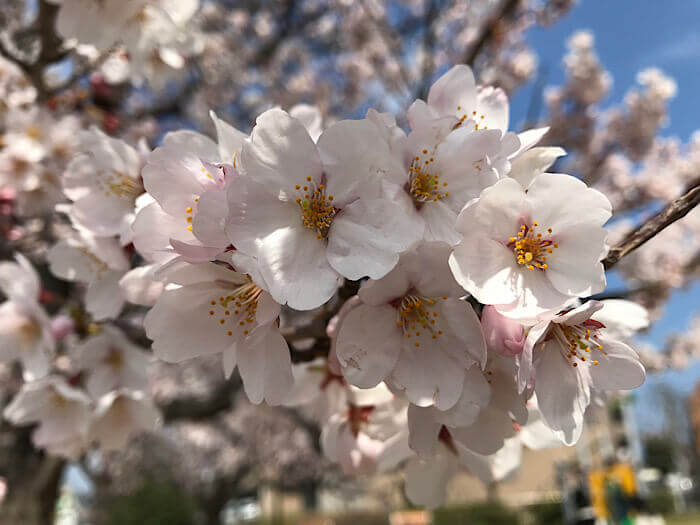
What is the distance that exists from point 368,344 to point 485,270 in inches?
7.7

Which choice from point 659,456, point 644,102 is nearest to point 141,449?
point 644,102

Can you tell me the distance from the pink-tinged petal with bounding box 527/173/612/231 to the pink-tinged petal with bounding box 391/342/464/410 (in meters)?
0.24

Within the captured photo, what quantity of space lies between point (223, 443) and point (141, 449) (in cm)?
218

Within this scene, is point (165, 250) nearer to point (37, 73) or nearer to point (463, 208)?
point (463, 208)

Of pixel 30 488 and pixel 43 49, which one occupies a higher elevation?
pixel 43 49

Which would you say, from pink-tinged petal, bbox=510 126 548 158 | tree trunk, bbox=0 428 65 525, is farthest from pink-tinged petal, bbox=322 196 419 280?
tree trunk, bbox=0 428 65 525

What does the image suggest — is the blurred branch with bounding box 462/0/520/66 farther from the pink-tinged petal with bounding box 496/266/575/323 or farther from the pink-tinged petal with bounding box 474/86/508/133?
the pink-tinged petal with bounding box 496/266/575/323

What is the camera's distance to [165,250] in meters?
0.76

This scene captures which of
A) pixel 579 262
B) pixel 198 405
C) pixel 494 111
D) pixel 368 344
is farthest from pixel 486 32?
pixel 198 405

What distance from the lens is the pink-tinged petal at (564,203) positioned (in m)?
0.77

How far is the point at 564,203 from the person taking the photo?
31.1 inches

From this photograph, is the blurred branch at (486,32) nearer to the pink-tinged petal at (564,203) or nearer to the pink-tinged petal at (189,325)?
the pink-tinged petal at (564,203)

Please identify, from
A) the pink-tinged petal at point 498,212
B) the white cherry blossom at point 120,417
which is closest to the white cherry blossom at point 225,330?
the pink-tinged petal at point 498,212

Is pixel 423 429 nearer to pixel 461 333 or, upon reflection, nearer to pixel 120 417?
pixel 461 333
